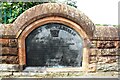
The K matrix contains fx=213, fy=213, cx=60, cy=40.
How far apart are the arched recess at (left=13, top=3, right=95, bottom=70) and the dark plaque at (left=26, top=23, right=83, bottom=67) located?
112mm

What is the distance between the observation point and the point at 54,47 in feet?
16.0

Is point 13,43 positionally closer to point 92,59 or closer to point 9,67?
point 9,67

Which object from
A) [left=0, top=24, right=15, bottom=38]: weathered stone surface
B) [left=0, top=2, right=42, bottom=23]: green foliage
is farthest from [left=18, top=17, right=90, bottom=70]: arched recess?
[left=0, top=2, right=42, bottom=23]: green foliage

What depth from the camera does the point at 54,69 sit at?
16.1 ft

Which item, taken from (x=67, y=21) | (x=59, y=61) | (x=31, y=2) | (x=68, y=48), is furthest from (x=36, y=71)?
(x=31, y=2)

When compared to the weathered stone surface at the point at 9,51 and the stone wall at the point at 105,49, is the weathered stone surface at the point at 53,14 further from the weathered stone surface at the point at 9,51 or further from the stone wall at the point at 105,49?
the weathered stone surface at the point at 9,51

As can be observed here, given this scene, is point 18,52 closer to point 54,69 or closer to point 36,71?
point 36,71

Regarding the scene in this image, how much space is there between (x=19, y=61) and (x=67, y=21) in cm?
142

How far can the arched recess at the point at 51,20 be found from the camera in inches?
184

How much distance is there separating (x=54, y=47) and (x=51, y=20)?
63 cm

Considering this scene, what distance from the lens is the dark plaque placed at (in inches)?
190

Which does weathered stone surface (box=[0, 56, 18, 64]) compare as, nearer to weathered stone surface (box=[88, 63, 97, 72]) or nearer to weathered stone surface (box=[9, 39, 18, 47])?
weathered stone surface (box=[9, 39, 18, 47])

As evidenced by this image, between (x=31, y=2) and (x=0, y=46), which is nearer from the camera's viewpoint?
(x=0, y=46)

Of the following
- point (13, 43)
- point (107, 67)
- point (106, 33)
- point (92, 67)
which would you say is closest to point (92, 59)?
point (92, 67)
